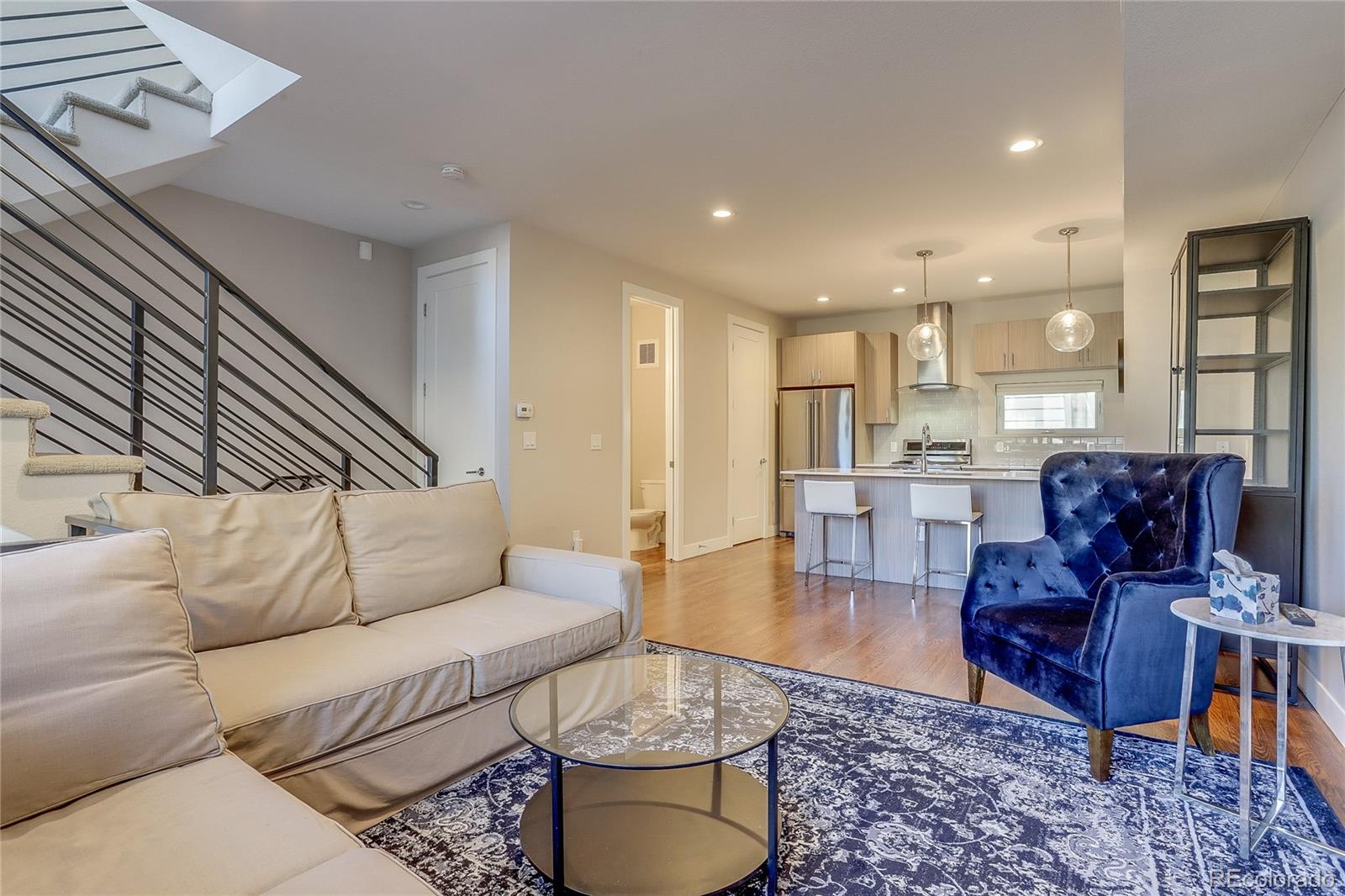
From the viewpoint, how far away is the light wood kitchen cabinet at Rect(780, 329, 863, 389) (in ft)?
23.5

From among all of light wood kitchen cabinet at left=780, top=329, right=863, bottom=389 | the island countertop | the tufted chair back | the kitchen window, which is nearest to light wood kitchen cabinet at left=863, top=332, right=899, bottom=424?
light wood kitchen cabinet at left=780, top=329, right=863, bottom=389

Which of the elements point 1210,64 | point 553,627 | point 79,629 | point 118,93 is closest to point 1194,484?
point 1210,64

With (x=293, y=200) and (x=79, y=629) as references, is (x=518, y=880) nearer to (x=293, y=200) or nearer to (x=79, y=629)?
(x=79, y=629)

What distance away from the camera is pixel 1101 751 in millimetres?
2008

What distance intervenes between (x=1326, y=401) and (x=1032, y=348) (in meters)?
4.30

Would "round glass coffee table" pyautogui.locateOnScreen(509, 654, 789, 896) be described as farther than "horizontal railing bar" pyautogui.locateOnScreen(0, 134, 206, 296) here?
No

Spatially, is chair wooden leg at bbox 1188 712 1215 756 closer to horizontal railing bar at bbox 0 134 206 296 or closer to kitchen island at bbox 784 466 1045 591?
kitchen island at bbox 784 466 1045 591

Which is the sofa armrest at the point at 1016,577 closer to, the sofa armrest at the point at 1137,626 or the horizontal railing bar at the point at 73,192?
the sofa armrest at the point at 1137,626

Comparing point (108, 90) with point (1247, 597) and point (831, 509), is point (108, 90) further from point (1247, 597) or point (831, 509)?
point (1247, 597)

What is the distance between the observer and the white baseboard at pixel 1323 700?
7.52 ft

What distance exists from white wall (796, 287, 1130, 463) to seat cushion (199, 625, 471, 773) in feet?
21.7

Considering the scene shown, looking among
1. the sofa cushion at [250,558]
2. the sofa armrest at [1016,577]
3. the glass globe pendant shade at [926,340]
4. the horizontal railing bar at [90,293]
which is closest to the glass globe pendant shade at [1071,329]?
the glass globe pendant shade at [926,340]

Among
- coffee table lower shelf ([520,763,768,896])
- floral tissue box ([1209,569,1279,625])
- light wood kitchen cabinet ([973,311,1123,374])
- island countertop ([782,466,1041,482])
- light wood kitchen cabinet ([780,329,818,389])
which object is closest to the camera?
coffee table lower shelf ([520,763,768,896])

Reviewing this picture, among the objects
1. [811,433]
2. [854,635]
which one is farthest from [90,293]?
[811,433]
